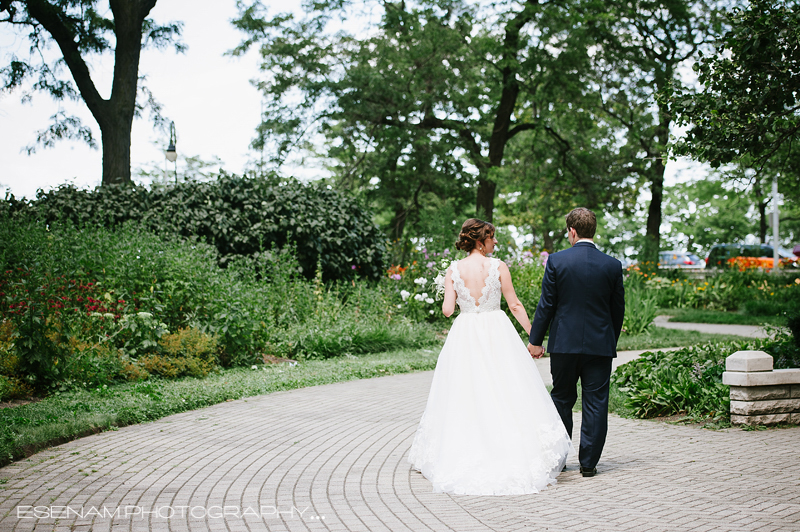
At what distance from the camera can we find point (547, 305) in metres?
4.88

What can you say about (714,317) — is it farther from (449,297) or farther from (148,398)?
(148,398)

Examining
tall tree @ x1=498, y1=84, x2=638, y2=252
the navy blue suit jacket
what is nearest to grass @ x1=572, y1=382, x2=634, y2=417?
the navy blue suit jacket

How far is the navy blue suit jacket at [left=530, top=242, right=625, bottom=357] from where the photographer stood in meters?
4.70

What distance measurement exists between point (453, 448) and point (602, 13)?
20.3 meters

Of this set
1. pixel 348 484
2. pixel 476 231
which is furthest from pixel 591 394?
A: pixel 348 484

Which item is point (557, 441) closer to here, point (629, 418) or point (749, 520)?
point (749, 520)

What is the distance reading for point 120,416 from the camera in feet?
20.4

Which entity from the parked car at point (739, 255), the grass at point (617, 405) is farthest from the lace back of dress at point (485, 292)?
the parked car at point (739, 255)

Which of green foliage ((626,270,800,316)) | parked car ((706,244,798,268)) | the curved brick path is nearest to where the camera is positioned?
the curved brick path

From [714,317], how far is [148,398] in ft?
52.4

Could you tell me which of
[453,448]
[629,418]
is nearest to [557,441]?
[453,448]

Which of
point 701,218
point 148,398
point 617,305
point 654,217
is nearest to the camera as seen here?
point 617,305

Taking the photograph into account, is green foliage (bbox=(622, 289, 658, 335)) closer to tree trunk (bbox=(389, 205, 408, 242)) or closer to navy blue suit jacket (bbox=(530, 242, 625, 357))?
navy blue suit jacket (bbox=(530, 242, 625, 357))

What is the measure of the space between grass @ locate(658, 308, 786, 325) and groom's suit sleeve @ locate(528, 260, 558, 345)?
44.8 ft
